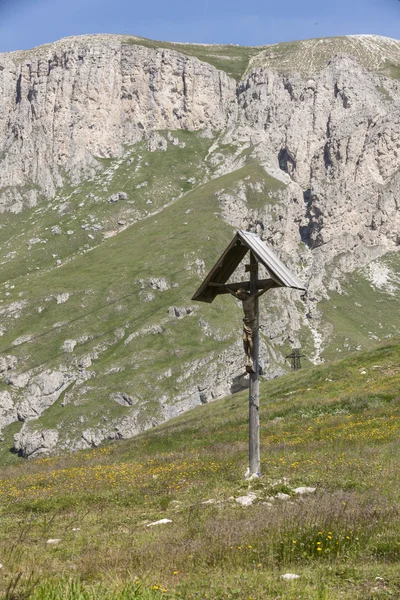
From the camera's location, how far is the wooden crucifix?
17.6m

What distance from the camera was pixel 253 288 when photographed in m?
18.8

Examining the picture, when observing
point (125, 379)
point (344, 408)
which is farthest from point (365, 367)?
point (125, 379)

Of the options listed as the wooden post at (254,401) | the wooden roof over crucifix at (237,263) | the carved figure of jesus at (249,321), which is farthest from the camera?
the carved figure of jesus at (249,321)

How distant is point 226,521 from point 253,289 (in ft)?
28.4

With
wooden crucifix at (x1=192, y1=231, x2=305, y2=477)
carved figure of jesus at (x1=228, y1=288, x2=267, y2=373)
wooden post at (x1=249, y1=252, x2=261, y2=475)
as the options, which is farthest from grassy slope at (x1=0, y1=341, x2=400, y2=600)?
carved figure of jesus at (x1=228, y1=288, x2=267, y2=373)

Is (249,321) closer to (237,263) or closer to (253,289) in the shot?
(253,289)

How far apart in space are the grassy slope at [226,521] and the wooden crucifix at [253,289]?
4.70 feet

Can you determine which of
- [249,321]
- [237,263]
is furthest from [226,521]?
[237,263]

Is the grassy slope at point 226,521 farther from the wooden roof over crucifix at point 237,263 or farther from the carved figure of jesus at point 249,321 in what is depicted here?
the wooden roof over crucifix at point 237,263

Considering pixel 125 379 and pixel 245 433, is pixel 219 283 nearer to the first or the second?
pixel 245 433

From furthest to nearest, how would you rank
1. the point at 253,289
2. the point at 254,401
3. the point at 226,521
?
the point at 253,289
the point at 254,401
the point at 226,521

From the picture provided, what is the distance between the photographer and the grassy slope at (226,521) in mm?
8062

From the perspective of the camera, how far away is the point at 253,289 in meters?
18.7

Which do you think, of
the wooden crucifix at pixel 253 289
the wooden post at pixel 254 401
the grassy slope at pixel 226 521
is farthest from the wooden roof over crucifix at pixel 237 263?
the grassy slope at pixel 226 521
